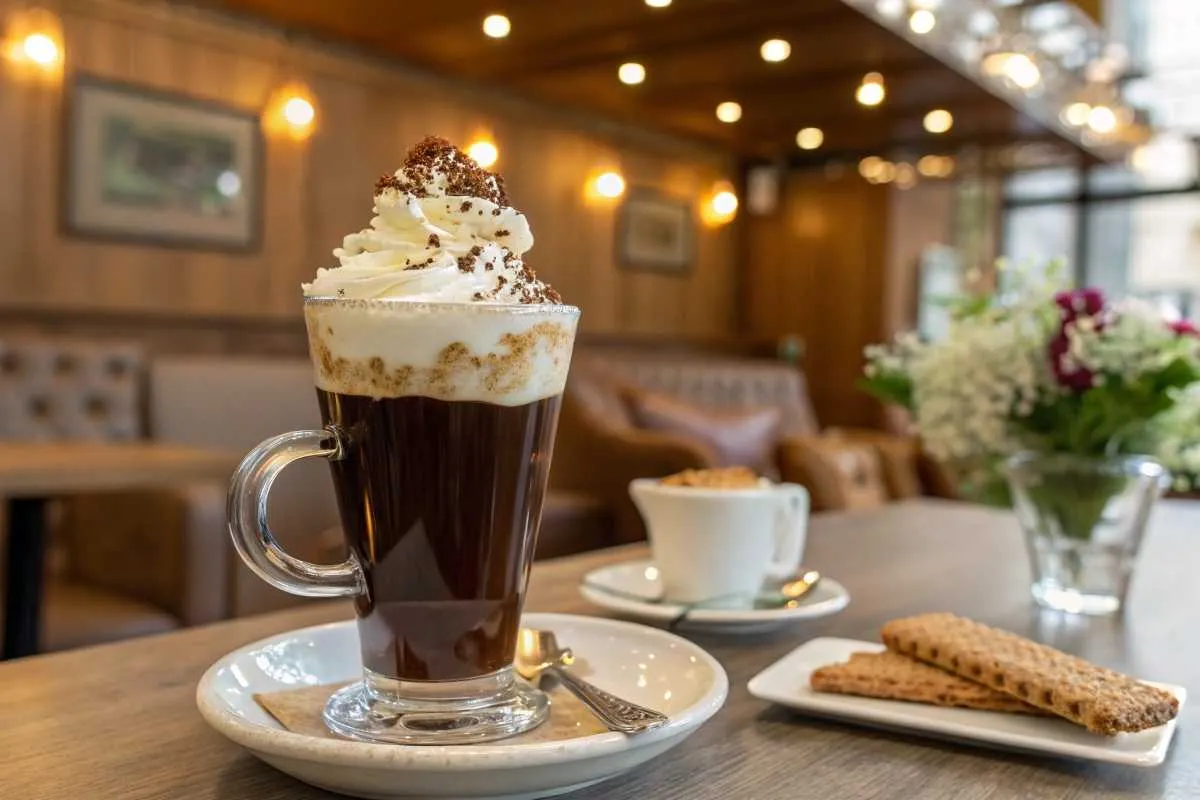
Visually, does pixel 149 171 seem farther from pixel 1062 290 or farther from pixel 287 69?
pixel 1062 290

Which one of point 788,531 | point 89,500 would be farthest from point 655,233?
point 788,531

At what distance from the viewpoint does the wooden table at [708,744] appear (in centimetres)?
61

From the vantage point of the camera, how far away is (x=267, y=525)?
667mm

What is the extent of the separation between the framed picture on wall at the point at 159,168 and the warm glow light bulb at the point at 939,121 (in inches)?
178

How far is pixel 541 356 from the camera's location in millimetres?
688

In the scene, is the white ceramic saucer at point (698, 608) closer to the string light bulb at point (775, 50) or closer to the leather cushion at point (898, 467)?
the leather cushion at point (898, 467)

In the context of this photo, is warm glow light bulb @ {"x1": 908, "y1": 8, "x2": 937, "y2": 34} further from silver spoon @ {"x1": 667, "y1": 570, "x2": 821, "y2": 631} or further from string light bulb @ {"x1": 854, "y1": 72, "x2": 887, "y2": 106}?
silver spoon @ {"x1": 667, "y1": 570, "x2": 821, "y2": 631}

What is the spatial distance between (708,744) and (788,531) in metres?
0.53

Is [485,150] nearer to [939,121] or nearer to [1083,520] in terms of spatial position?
[939,121]

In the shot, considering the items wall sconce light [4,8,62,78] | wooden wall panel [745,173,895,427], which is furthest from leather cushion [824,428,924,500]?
wall sconce light [4,8,62,78]

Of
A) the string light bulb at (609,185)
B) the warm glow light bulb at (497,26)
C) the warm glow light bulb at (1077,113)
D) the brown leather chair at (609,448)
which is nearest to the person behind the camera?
the brown leather chair at (609,448)

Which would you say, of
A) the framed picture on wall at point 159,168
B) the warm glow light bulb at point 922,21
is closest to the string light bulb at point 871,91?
the warm glow light bulb at point 922,21

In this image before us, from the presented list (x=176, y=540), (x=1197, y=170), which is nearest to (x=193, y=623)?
(x=176, y=540)

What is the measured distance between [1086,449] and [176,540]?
211cm
